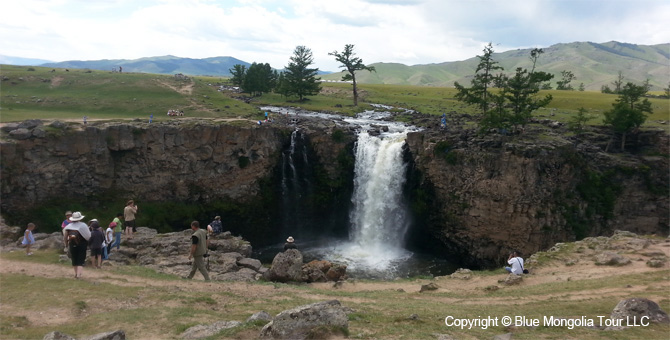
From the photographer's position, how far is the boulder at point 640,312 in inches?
419

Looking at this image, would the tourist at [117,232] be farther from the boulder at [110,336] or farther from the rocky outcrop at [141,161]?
the boulder at [110,336]

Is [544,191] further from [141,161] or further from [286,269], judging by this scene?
[141,161]

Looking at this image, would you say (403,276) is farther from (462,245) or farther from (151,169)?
(151,169)

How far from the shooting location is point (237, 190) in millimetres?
37844

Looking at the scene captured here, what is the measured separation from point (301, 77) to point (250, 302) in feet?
164

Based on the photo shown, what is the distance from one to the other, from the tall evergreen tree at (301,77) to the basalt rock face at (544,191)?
2972 centimetres

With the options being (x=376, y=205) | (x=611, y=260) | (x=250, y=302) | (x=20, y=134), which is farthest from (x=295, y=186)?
(x=611, y=260)

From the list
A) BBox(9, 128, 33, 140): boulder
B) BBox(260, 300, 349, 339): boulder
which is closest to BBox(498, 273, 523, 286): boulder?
BBox(260, 300, 349, 339): boulder

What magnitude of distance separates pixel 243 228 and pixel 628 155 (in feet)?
120

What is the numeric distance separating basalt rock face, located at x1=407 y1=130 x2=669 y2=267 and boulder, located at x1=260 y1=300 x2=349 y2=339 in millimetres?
26989

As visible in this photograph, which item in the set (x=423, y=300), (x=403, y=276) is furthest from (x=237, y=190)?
(x=423, y=300)

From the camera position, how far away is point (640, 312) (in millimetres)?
10766

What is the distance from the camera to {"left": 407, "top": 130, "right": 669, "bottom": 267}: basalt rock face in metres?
31.7

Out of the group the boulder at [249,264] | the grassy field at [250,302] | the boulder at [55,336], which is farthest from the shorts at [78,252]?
the boulder at [249,264]
